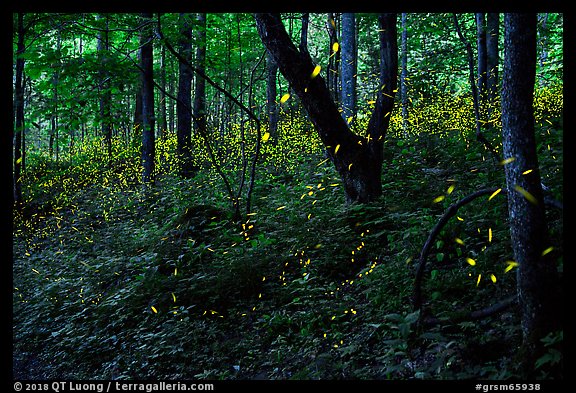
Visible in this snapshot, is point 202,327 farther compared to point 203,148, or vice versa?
point 203,148

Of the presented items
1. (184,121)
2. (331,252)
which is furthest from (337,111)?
(184,121)

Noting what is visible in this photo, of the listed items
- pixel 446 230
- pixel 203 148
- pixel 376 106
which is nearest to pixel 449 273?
pixel 446 230

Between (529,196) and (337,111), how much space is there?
3.99m

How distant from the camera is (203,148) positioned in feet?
44.9

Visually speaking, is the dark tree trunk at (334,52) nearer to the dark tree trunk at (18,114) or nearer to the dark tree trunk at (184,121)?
the dark tree trunk at (184,121)

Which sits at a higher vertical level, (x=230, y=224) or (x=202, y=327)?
(x=230, y=224)

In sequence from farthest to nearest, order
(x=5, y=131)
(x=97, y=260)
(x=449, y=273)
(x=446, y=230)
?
1. (x=97, y=260)
2. (x=446, y=230)
3. (x=449, y=273)
4. (x=5, y=131)

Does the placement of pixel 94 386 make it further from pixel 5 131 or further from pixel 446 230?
pixel 446 230

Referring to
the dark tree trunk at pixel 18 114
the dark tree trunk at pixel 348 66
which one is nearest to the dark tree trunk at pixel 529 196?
the dark tree trunk at pixel 348 66

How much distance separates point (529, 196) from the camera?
3.16m

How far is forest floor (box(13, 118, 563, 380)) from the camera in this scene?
4.04 meters

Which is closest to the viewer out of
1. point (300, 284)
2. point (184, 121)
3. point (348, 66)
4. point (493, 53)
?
point (300, 284)

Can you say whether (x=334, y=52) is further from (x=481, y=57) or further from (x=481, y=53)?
(x=481, y=57)

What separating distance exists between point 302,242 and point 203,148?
7833 millimetres
